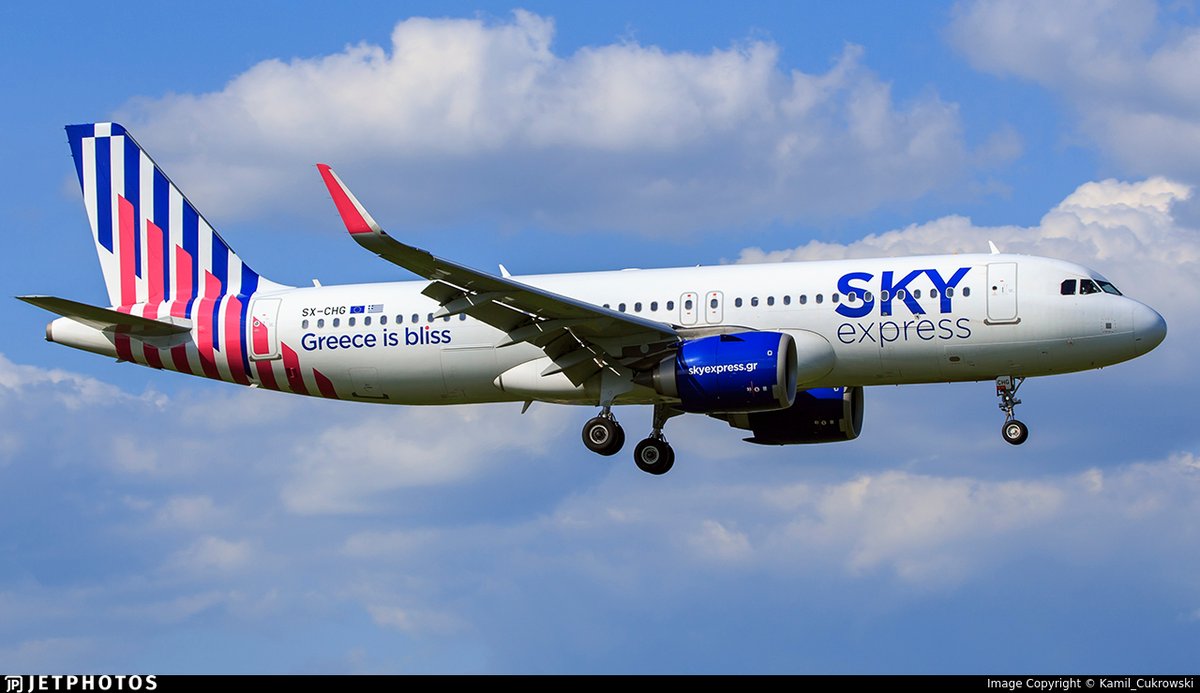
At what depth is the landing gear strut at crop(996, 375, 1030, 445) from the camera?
41.9 m

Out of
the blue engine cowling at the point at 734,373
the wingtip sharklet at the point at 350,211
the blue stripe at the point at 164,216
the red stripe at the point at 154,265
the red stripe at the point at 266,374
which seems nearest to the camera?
the wingtip sharklet at the point at 350,211

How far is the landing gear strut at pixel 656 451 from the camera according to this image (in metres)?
44.7

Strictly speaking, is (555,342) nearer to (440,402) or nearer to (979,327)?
(440,402)

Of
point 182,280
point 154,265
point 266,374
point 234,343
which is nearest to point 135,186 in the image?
point 154,265

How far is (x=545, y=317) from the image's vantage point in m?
40.8

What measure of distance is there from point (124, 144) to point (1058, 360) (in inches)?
990

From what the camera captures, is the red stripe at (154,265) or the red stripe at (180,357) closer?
the red stripe at (180,357)

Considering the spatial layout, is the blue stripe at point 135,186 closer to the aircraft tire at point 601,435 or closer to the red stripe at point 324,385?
the red stripe at point 324,385

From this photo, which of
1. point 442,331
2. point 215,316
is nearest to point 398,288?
point 442,331

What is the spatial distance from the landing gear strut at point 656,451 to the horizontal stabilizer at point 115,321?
11.7 meters

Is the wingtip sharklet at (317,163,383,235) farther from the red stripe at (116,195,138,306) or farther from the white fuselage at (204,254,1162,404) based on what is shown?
the red stripe at (116,195,138,306)

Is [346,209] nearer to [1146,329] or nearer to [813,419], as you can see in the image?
[813,419]

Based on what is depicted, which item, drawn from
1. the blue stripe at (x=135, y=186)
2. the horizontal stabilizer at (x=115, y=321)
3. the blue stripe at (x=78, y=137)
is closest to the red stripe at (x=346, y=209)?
the horizontal stabilizer at (x=115, y=321)

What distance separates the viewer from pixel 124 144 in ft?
163
